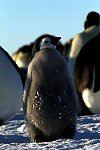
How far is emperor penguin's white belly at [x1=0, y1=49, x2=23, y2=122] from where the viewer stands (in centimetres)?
566

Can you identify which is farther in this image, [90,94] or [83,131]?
[90,94]

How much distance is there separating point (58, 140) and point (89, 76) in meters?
2.68

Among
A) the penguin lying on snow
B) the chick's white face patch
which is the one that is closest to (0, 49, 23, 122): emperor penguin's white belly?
the penguin lying on snow

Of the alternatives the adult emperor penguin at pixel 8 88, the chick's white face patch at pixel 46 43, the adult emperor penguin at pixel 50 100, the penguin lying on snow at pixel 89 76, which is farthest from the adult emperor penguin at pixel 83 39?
the adult emperor penguin at pixel 50 100

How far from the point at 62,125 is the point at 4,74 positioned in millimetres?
1552

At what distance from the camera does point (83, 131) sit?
481 cm

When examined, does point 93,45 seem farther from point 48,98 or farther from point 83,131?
point 48,98

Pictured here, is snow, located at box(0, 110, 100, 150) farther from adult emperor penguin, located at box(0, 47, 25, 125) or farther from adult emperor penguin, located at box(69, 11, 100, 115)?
adult emperor penguin, located at box(69, 11, 100, 115)

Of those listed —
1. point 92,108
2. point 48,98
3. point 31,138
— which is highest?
point 48,98

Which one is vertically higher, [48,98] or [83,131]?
[48,98]

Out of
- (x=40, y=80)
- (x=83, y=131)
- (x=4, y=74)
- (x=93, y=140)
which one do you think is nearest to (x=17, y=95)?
(x=4, y=74)

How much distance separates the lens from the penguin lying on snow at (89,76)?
22.0 feet

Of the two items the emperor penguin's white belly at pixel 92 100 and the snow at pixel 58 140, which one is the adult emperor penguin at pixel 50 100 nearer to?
A: the snow at pixel 58 140

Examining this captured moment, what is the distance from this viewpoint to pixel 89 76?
674 cm
